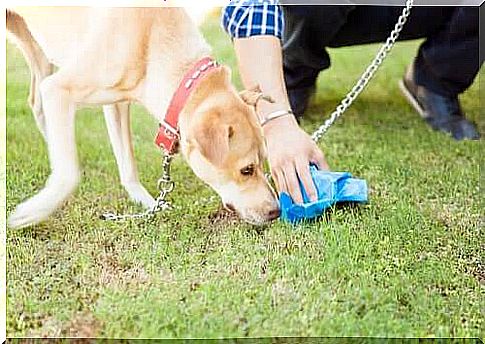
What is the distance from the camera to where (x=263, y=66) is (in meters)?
→ 1.74

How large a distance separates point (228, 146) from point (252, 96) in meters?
0.12

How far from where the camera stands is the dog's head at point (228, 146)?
1.56 m

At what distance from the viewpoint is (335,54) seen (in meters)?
2.23

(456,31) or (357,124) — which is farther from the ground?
(456,31)

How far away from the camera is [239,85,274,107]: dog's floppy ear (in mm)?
1625

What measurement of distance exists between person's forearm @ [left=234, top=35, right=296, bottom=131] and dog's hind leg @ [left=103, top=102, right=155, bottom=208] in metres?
0.25

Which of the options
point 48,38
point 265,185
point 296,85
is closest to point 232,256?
point 265,185

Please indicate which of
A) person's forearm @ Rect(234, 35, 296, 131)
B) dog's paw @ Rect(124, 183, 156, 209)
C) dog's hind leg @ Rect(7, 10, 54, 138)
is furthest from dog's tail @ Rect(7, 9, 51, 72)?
person's forearm @ Rect(234, 35, 296, 131)

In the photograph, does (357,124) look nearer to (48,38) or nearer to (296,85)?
(296,85)

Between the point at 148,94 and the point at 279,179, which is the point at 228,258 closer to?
the point at 279,179

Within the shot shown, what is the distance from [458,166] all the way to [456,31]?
39 cm

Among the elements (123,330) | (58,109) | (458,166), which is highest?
(58,109)

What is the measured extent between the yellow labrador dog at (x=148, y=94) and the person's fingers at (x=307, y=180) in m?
0.07

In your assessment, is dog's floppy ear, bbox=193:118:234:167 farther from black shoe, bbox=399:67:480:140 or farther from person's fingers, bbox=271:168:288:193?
black shoe, bbox=399:67:480:140
